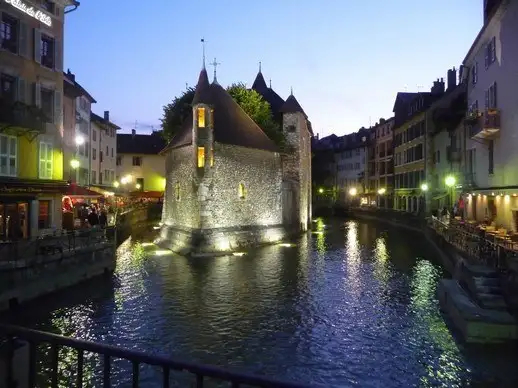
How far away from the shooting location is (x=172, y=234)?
3459cm

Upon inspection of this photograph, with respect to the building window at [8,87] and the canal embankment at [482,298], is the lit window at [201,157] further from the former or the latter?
the canal embankment at [482,298]

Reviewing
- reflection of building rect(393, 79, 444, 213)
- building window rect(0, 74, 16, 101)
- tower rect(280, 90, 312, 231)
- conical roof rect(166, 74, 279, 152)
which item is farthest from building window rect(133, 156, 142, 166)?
building window rect(0, 74, 16, 101)

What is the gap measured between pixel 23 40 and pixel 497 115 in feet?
80.6

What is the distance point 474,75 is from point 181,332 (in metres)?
29.2

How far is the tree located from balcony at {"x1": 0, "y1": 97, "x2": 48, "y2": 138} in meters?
18.7

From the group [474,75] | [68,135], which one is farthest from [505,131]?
[68,135]

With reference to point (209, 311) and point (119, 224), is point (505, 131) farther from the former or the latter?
point (119, 224)

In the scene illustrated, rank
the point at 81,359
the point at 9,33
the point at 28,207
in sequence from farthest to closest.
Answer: the point at 28,207, the point at 9,33, the point at 81,359

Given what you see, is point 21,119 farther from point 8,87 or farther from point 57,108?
point 57,108

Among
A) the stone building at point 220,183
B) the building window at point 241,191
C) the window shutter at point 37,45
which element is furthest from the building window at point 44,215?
the building window at point 241,191

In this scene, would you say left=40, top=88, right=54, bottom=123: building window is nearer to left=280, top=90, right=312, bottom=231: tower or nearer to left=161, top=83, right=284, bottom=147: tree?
left=161, top=83, right=284, bottom=147: tree

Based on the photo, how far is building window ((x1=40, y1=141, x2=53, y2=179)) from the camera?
23281mm

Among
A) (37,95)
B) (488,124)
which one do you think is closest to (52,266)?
(37,95)

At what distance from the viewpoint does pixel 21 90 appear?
22.3 meters
